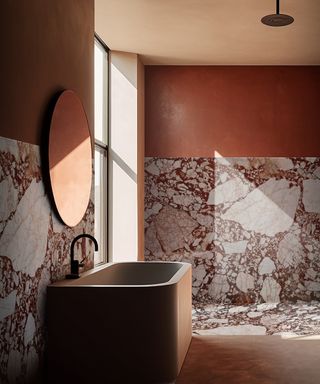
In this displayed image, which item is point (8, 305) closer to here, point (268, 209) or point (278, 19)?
point (278, 19)

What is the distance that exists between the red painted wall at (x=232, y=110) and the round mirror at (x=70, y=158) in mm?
2453

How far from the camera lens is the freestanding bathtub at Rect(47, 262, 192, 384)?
302cm

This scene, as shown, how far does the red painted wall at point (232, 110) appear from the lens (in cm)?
630

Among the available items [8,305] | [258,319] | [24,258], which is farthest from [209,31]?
[8,305]

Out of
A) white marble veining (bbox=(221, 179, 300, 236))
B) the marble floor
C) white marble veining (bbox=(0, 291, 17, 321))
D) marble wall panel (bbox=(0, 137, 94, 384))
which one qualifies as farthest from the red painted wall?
white marble veining (bbox=(0, 291, 17, 321))

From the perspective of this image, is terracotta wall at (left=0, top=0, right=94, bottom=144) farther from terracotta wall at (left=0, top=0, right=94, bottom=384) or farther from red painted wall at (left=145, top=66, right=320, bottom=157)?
red painted wall at (left=145, top=66, right=320, bottom=157)

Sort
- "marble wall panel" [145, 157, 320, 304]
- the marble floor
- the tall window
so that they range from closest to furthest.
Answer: the marble floor, the tall window, "marble wall panel" [145, 157, 320, 304]

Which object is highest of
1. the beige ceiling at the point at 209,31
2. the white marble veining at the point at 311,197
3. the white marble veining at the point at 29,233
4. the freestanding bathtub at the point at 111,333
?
the beige ceiling at the point at 209,31

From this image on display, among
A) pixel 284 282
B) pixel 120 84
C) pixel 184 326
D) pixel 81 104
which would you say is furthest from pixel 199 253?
pixel 81 104

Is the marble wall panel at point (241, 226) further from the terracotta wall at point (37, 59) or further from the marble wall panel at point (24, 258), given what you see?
the marble wall panel at point (24, 258)

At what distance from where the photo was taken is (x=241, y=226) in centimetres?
625

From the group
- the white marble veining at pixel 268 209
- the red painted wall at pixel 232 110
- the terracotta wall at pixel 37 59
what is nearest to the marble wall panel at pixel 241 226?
the white marble veining at pixel 268 209

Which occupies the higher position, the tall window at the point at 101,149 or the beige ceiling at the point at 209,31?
the beige ceiling at the point at 209,31

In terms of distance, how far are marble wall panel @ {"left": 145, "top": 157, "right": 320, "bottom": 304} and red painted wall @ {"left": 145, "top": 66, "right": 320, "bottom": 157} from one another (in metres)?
0.18
